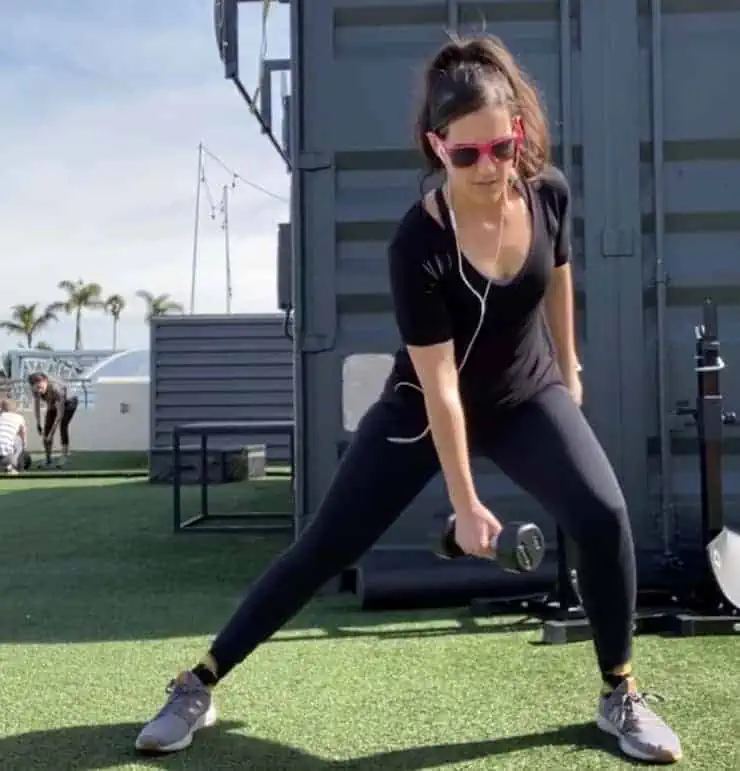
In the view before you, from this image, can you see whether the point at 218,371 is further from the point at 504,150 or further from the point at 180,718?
the point at 504,150

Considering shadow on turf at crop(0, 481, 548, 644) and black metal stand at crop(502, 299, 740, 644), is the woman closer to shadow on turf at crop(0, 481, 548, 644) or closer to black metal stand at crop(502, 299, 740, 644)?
black metal stand at crop(502, 299, 740, 644)

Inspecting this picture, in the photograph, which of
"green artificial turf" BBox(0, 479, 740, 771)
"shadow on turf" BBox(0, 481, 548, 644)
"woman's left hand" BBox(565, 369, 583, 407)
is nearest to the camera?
"green artificial turf" BBox(0, 479, 740, 771)

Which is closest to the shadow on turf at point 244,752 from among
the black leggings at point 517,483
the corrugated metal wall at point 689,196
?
the black leggings at point 517,483

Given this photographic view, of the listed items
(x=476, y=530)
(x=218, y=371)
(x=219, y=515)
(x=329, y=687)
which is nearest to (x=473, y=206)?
(x=476, y=530)

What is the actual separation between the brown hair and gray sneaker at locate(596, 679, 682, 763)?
1230mm

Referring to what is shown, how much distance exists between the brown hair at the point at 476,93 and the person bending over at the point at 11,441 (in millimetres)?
12236

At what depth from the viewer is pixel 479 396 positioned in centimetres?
241

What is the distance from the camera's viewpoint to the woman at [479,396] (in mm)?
2217

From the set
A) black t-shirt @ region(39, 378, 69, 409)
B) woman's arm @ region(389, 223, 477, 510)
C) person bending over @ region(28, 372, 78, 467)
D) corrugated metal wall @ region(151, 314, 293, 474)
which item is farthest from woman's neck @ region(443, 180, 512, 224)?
black t-shirt @ region(39, 378, 69, 409)

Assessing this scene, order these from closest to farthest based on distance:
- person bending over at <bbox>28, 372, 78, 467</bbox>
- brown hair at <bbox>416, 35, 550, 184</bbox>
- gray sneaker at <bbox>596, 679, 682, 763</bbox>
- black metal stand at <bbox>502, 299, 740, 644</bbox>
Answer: brown hair at <bbox>416, 35, 550, 184</bbox> < gray sneaker at <bbox>596, 679, 682, 763</bbox> < black metal stand at <bbox>502, 299, 740, 644</bbox> < person bending over at <bbox>28, 372, 78, 467</bbox>

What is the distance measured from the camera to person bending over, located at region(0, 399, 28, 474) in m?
13.6

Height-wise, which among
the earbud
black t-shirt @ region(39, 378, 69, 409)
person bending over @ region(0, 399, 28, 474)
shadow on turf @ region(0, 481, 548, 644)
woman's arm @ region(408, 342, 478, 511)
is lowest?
shadow on turf @ region(0, 481, 548, 644)

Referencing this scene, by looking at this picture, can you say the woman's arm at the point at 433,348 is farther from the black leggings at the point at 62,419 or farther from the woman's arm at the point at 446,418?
the black leggings at the point at 62,419

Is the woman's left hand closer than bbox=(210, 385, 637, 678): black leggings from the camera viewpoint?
No
